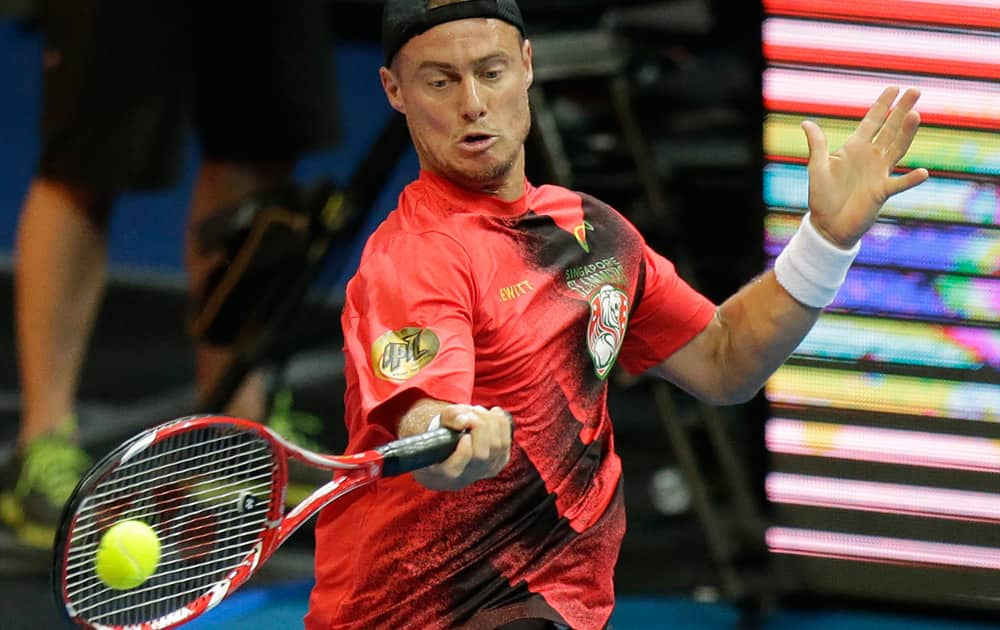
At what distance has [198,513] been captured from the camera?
2.21m

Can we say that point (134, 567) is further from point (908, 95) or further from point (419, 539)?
point (908, 95)

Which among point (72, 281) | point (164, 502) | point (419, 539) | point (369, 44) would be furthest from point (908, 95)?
point (369, 44)

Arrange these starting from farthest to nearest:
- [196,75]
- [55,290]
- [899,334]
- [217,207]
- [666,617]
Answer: [196,75] < [217,207] < [55,290] < [666,617] < [899,334]

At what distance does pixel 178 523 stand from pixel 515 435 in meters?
0.42

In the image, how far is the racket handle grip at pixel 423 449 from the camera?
1.97 meters

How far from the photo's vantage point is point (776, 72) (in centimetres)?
338

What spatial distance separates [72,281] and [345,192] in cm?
70

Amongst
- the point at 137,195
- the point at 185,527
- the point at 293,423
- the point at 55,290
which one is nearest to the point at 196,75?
A: the point at 55,290

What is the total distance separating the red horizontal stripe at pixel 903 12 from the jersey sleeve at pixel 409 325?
1.36m

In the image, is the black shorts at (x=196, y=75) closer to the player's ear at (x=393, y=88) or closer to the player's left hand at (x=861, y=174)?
the player's ear at (x=393, y=88)

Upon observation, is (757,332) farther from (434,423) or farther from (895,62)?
(895,62)

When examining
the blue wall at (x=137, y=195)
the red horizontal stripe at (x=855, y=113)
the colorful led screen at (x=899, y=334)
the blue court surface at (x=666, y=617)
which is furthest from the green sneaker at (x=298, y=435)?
the red horizontal stripe at (x=855, y=113)

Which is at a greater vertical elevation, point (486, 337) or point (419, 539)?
point (486, 337)

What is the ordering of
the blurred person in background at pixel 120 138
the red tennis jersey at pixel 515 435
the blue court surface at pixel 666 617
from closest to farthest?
the red tennis jersey at pixel 515 435
the blue court surface at pixel 666 617
the blurred person in background at pixel 120 138
